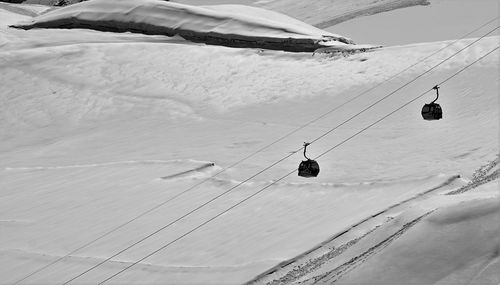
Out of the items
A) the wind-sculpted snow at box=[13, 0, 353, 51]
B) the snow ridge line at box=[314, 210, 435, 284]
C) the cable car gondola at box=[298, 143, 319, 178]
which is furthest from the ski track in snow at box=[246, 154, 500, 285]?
the wind-sculpted snow at box=[13, 0, 353, 51]

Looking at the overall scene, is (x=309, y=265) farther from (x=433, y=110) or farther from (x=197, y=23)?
(x=197, y=23)

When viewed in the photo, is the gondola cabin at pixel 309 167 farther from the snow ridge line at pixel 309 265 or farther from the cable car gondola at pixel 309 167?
the snow ridge line at pixel 309 265

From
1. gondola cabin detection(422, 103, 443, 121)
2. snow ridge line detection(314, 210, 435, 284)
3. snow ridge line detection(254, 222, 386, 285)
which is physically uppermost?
gondola cabin detection(422, 103, 443, 121)

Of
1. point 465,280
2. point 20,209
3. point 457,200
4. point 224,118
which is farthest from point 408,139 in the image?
point 465,280

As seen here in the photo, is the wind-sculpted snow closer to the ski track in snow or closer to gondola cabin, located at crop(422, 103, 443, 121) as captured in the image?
gondola cabin, located at crop(422, 103, 443, 121)

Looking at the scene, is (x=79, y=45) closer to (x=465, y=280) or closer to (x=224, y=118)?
(x=224, y=118)

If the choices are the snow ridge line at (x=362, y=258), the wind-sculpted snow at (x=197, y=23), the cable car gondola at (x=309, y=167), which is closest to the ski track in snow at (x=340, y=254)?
the snow ridge line at (x=362, y=258)

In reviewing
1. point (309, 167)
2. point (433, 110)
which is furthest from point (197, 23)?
point (309, 167)
